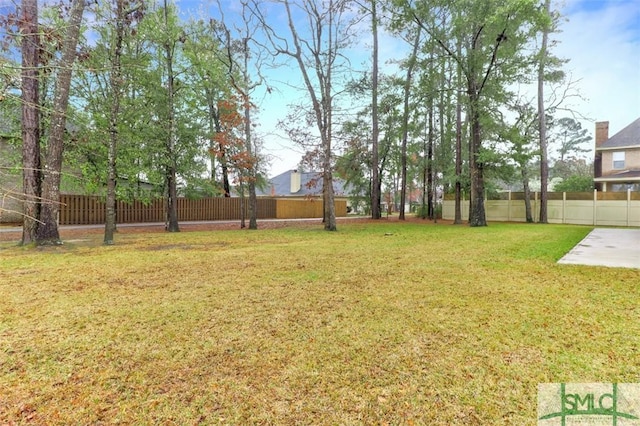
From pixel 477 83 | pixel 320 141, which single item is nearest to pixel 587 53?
pixel 477 83

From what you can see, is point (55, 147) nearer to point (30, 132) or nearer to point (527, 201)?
point (30, 132)

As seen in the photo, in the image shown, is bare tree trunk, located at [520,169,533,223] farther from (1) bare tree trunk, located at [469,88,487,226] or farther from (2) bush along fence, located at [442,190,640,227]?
(1) bare tree trunk, located at [469,88,487,226]

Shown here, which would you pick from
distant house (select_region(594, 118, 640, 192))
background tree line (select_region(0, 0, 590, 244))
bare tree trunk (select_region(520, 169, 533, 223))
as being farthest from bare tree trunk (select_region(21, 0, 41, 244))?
distant house (select_region(594, 118, 640, 192))

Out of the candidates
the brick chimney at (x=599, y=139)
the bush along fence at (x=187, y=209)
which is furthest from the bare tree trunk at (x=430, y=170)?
the brick chimney at (x=599, y=139)

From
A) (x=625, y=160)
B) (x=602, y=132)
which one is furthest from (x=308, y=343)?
(x=602, y=132)

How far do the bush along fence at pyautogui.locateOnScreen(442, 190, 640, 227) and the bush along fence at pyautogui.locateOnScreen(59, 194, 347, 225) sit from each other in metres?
13.1

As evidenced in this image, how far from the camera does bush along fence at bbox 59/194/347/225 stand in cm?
1723

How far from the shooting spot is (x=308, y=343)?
2.83 m

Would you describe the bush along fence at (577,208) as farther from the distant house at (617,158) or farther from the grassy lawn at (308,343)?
the grassy lawn at (308,343)

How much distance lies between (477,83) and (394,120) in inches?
233

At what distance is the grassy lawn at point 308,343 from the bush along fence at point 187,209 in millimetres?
9228

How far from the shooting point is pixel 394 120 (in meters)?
21.2

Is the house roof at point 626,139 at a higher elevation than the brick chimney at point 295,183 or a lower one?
higher

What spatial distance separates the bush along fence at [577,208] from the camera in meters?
17.9
